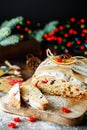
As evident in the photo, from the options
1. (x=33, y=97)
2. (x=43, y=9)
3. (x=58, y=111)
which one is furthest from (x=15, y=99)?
(x=43, y=9)

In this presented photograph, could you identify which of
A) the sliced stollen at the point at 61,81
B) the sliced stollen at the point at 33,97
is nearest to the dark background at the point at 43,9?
the sliced stollen at the point at 61,81

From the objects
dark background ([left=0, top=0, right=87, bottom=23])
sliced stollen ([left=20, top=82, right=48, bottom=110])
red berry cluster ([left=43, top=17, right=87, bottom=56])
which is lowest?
sliced stollen ([left=20, top=82, right=48, bottom=110])

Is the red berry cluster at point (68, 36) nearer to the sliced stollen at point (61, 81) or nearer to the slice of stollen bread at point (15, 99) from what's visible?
the sliced stollen at point (61, 81)

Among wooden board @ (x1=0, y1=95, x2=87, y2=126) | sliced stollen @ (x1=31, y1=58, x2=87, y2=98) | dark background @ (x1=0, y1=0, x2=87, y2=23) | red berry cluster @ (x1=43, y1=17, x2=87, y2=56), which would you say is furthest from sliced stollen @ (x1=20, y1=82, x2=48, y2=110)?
dark background @ (x1=0, y1=0, x2=87, y2=23)

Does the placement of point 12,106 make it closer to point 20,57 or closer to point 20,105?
point 20,105

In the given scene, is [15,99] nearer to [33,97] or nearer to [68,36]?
[33,97]

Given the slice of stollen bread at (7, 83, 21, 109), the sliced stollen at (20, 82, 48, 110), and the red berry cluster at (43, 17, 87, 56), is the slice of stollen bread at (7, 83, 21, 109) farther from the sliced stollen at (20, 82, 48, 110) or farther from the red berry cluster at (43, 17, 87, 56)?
the red berry cluster at (43, 17, 87, 56)

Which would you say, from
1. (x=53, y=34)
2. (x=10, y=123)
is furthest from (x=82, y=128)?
(x=53, y=34)
